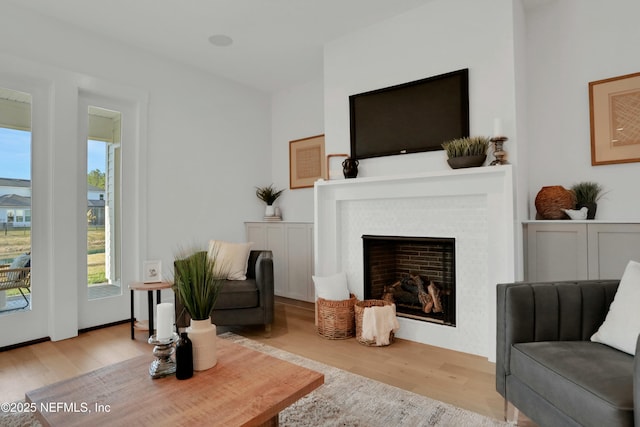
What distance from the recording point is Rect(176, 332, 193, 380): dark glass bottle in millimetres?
1446

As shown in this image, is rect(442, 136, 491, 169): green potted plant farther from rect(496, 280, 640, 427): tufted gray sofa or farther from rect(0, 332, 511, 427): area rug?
rect(0, 332, 511, 427): area rug

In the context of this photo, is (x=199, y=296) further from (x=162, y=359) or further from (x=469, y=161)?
(x=469, y=161)

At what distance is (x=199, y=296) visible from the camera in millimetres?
1509

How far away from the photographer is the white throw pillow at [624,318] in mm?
1521

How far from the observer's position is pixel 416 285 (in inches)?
129

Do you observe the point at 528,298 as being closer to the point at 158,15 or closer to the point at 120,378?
the point at 120,378

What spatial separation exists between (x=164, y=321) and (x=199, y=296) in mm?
164

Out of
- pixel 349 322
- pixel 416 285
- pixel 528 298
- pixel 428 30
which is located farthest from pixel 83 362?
pixel 428 30

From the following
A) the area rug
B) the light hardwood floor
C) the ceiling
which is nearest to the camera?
the area rug

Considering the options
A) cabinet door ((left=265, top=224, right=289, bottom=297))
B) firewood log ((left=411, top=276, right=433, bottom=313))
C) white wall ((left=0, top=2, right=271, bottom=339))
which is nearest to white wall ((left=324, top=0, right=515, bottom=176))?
firewood log ((left=411, top=276, right=433, bottom=313))

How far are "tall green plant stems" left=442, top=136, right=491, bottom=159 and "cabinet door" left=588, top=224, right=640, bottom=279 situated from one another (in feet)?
2.78

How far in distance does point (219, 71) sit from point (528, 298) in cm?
396

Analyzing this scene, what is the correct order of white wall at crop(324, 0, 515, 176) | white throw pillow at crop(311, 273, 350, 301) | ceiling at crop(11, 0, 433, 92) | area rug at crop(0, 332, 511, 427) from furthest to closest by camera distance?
white throw pillow at crop(311, 273, 350, 301), ceiling at crop(11, 0, 433, 92), white wall at crop(324, 0, 515, 176), area rug at crop(0, 332, 511, 427)

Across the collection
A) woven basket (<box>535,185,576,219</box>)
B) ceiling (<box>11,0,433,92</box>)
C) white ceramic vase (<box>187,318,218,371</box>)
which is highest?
ceiling (<box>11,0,433,92</box>)
